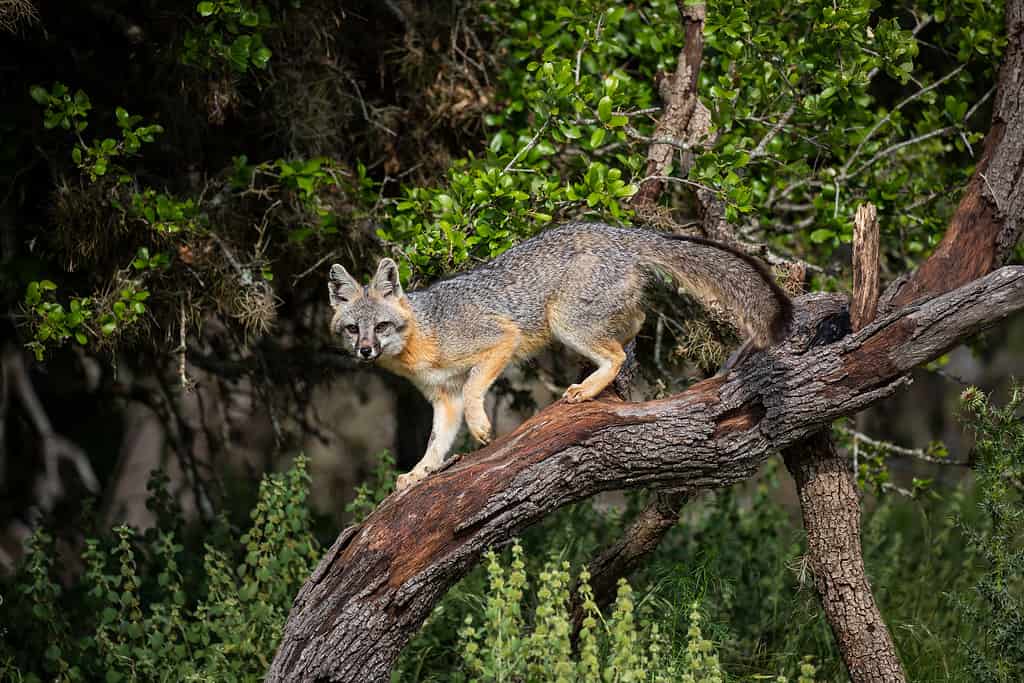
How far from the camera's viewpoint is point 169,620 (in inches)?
269

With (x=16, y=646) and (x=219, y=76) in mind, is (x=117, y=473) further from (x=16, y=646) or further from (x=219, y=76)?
(x=219, y=76)

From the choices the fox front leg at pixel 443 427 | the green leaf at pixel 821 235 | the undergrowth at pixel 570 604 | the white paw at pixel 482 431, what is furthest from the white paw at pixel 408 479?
the green leaf at pixel 821 235

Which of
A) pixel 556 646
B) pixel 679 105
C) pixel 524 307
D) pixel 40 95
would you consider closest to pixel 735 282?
pixel 524 307

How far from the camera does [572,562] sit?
8.06 m

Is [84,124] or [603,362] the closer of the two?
[603,362]

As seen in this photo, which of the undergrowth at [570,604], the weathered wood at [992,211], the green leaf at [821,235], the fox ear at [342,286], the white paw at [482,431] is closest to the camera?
the undergrowth at [570,604]

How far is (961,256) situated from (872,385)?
0.94 metres

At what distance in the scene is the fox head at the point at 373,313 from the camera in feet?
21.0

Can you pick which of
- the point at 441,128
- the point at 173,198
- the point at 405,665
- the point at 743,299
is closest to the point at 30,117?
the point at 173,198

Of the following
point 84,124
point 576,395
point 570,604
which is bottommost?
point 570,604

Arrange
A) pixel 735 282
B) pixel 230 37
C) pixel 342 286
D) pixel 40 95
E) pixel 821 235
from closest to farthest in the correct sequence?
pixel 735 282
pixel 40 95
pixel 342 286
pixel 230 37
pixel 821 235

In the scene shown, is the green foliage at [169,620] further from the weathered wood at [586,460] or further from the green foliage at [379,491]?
the weathered wood at [586,460]

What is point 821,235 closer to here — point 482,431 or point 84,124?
point 482,431

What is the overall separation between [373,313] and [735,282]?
195cm
